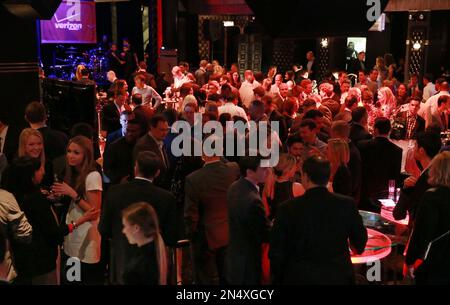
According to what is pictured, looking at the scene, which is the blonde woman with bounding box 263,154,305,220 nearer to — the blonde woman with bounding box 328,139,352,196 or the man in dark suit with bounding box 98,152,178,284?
the blonde woman with bounding box 328,139,352,196

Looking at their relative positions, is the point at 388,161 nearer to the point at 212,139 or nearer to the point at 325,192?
the point at 212,139

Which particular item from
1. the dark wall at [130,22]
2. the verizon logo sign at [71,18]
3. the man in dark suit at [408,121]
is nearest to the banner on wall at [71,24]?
the verizon logo sign at [71,18]

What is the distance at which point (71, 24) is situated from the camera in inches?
698

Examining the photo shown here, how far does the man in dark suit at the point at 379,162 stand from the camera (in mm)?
5168

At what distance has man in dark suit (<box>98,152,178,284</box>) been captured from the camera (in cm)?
322

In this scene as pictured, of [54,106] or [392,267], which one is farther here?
[54,106]

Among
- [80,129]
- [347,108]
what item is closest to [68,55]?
[347,108]

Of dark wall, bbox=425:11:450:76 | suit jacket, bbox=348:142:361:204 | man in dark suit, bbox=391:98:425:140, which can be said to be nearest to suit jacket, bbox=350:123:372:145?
suit jacket, bbox=348:142:361:204

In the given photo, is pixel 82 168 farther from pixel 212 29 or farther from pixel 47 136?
pixel 212 29

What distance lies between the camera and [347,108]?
7.48 meters

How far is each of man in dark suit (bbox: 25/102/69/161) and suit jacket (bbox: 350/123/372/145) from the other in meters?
2.80

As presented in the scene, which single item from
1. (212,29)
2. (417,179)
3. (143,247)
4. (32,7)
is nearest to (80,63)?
(212,29)

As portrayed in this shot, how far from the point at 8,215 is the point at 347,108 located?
5.26 m

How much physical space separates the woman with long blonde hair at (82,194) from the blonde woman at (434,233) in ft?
6.60
